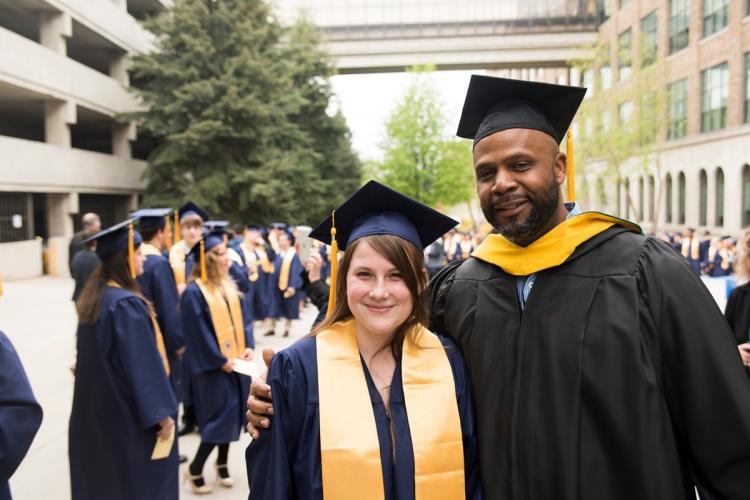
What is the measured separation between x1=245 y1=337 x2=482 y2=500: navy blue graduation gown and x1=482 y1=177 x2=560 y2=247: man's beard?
0.56 m

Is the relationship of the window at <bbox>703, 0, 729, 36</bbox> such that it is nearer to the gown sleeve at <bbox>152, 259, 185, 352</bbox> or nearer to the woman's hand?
the gown sleeve at <bbox>152, 259, 185, 352</bbox>

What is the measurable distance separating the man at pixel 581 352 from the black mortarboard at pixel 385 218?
271mm

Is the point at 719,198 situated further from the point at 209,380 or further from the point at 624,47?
the point at 209,380

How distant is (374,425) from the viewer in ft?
5.80

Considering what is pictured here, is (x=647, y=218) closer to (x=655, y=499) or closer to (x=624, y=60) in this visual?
(x=624, y=60)

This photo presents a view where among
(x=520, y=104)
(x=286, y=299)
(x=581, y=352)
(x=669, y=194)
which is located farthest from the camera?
(x=669, y=194)

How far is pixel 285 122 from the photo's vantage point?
781 inches

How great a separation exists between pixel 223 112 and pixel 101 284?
1554 centimetres

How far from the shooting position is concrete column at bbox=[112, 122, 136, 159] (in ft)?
72.1

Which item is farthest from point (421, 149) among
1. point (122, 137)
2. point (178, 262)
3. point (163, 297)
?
point (163, 297)

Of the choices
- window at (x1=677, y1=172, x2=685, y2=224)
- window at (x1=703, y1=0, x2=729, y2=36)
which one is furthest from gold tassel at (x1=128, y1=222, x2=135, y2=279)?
window at (x1=677, y1=172, x2=685, y2=224)

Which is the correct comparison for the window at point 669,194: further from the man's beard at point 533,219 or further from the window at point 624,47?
the man's beard at point 533,219

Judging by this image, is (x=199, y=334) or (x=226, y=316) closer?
(x=199, y=334)

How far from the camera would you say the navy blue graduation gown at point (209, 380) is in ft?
13.4
